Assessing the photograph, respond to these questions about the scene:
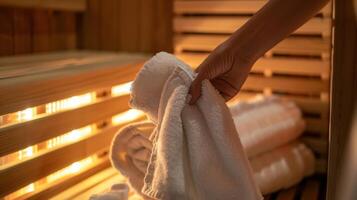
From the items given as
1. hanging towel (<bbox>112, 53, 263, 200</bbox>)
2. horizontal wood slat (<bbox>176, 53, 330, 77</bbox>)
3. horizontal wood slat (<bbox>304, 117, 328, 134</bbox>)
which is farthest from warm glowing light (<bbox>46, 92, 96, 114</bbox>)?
horizontal wood slat (<bbox>304, 117, 328, 134</bbox>)

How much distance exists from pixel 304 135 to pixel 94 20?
0.89m

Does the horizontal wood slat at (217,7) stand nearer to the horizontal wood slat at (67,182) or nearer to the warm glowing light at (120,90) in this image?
the warm glowing light at (120,90)

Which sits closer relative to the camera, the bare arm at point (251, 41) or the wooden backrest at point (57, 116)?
the bare arm at point (251, 41)

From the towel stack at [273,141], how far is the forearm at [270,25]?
1.61 feet

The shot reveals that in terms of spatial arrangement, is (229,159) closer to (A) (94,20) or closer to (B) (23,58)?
(B) (23,58)

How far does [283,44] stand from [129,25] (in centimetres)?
58

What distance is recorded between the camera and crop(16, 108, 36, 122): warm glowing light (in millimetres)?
1113

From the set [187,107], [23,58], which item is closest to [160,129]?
[187,107]

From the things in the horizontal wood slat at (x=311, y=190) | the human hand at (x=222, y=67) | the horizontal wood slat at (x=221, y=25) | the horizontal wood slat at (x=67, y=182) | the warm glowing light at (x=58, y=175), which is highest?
the horizontal wood slat at (x=221, y=25)

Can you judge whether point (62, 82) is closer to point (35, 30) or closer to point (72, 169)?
point (72, 169)

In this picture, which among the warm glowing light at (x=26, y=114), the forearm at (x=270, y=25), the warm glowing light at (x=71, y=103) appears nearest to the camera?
the forearm at (x=270, y=25)

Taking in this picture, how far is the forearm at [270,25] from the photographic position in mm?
836

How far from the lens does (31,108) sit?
1124mm

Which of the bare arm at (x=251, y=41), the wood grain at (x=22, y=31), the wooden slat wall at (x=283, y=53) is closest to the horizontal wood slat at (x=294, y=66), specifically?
the wooden slat wall at (x=283, y=53)
